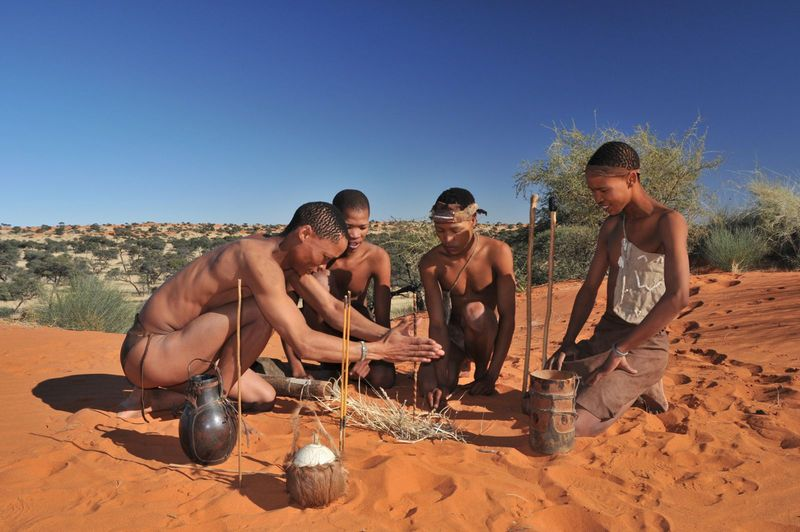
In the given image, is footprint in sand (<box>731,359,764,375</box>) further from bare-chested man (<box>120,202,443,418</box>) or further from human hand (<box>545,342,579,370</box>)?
bare-chested man (<box>120,202,443,418</box>)

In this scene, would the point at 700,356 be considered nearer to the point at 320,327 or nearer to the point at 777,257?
the point at 320,327

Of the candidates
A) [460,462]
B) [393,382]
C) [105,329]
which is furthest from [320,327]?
[105,329]

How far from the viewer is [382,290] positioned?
4.72m

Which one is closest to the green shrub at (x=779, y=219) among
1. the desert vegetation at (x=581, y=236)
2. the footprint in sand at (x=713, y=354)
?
the desert vegetation at (x=581, y=236)

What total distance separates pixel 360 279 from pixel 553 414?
2296 mm

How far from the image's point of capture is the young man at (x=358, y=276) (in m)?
4.65

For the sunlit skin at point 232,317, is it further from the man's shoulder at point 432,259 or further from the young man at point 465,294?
the man's shoulder at point 432,259

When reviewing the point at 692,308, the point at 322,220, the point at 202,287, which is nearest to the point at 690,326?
the point at 692,308

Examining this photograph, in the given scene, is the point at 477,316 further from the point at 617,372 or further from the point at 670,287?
the point at 670,287

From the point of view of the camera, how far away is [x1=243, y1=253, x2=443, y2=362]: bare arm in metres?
3.15

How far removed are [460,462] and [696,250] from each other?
37.4 feet

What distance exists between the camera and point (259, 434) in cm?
346

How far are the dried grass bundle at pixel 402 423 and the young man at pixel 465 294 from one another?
364mm

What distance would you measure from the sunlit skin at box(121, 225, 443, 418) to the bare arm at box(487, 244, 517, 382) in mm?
1092
